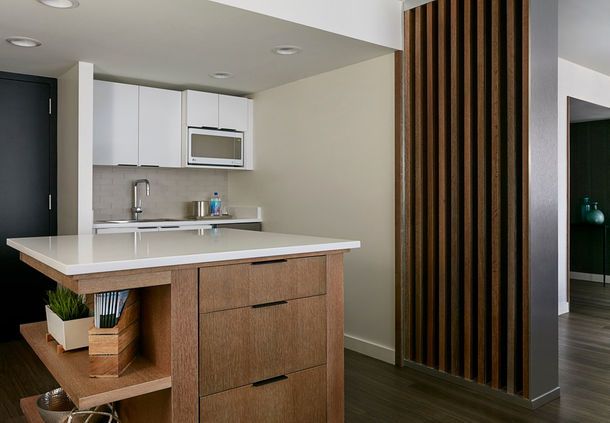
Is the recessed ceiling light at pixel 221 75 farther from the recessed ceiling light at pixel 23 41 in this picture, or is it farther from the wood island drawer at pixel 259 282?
the wood island drawer at pixel 259 282

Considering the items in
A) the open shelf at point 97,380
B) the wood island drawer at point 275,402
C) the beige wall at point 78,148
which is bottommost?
the wood island drawer at point 275,402

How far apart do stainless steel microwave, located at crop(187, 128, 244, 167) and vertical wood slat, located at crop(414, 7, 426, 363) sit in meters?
2.21

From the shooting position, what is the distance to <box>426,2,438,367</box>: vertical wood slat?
3.26 metres

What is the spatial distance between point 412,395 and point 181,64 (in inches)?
115

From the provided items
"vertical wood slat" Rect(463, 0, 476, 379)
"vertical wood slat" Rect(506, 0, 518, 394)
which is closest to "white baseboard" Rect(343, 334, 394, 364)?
"vertical wood slat" Rect(463, 0, 476, 379)

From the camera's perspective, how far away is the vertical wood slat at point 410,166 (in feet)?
11.2

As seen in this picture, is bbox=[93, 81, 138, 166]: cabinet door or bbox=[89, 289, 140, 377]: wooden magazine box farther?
bbox=[93, 81, 138, 166]: cabinet door

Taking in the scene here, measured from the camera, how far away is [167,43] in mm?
3449

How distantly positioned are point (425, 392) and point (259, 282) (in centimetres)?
163

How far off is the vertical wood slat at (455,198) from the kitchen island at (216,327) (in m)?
1.23

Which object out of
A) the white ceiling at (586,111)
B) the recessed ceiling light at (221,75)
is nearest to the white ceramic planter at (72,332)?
the recessed ceiling light at (221,75)

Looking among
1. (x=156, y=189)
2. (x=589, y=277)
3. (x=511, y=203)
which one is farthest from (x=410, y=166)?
(x=589, y=277)

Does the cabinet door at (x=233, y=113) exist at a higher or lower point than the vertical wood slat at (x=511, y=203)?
higher

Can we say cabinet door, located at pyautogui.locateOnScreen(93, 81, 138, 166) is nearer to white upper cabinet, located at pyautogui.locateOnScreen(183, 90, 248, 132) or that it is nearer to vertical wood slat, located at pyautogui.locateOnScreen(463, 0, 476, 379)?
white upper cabinet, located at pyautogui.locateOnScreen(183, 90, 248, 132)
